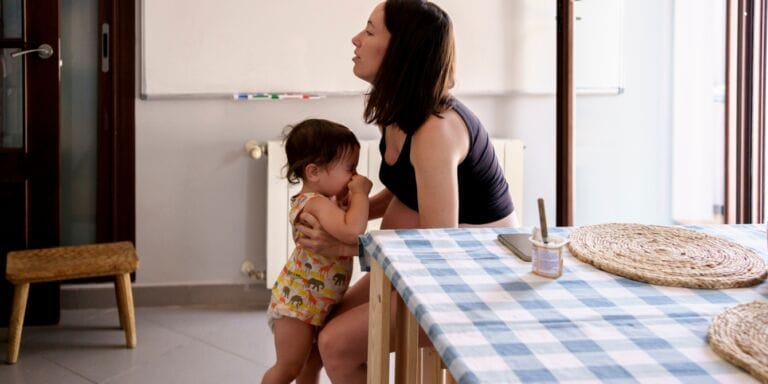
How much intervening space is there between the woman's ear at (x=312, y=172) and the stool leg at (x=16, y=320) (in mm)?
1306

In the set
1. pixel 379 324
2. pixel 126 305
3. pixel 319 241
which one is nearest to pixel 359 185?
pixel 319 241

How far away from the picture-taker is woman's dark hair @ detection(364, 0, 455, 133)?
1819 mm

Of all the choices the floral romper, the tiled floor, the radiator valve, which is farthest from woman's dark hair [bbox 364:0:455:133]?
the radiator valve

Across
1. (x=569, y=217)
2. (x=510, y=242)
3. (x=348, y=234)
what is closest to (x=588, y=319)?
(x=510, y=242)

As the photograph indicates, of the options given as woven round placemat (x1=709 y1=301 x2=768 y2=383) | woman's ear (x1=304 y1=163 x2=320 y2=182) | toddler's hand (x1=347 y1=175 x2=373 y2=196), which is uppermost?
woman's ear (x1=304 y1=163 x2=320 y2=182)

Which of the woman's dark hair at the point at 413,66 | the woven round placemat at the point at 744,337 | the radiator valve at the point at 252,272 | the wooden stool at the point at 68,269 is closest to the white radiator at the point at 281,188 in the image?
the radiator valve at the point at 252,272

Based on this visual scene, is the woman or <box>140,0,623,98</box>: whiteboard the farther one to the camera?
<box>140,0,623,98</box>: whiteboard

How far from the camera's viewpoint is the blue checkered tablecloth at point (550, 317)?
86cm

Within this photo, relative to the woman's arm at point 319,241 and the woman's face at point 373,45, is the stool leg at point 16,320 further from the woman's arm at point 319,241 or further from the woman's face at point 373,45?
the woman's face at point 373,45

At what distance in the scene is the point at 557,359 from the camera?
890 millimetres

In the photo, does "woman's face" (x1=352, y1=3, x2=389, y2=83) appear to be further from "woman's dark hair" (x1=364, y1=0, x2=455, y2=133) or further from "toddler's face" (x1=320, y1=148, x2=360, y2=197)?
"toddler's face" (x1=320, y1=148, x2=360, y2=197)

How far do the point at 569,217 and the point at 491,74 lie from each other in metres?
0.62

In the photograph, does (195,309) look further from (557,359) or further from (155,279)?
(557,359)

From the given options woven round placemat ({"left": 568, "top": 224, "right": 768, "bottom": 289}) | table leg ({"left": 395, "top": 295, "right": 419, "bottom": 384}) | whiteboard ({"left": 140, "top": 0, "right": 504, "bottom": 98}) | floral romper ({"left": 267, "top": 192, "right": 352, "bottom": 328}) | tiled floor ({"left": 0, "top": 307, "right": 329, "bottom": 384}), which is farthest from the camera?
whiteboard ({"left": 140, "top": 0, "right": 504, "bottom": 98})
